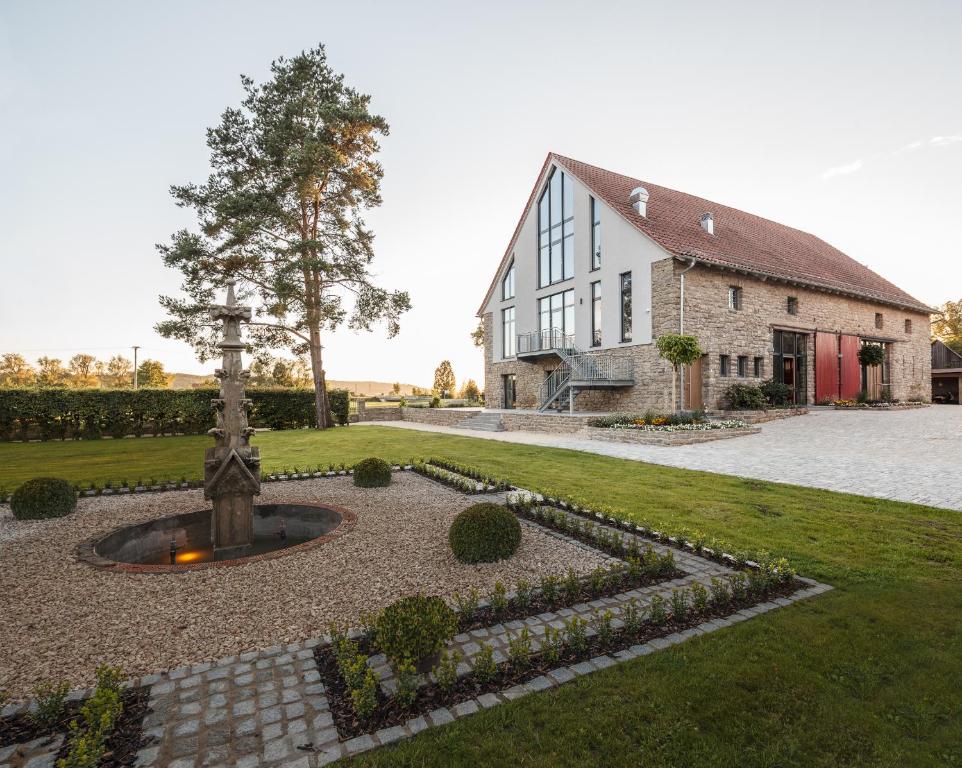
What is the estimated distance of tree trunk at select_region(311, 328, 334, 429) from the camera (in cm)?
2238

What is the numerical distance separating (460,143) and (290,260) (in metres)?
9.56

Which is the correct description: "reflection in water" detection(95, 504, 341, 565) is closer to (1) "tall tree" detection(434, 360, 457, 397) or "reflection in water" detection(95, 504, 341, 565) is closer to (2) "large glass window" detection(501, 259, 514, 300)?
(2) "large glass window" detection(501, 259, 514, 300)

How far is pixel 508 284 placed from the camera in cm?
2647

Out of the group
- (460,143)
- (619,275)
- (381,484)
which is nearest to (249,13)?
(460,143)

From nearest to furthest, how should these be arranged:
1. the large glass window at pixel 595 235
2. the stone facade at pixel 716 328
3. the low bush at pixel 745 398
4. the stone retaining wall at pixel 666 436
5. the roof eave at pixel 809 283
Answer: the stone retaining wall at pixel 666 436 → the roof eave at pixel 809 283 → the stone facade at pixel 716 328 → the low bush at pixel 745 398 → the large glass window at pixel 595 235

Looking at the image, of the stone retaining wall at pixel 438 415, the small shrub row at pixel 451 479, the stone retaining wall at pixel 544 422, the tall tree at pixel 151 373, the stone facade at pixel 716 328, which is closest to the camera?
the small shrub row at pixel 451 479

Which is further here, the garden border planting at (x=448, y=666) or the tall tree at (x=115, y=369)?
the tall tree at (x=115, y=369)

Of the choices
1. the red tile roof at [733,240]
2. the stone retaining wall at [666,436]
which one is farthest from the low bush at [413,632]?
the red tile roof at [733,240]

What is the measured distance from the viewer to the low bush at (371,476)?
8430 mm

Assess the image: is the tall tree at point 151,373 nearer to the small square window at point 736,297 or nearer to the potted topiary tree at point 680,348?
the potted topiary tree at point 680,348

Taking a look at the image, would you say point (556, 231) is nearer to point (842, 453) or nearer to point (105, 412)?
point (842, 453)

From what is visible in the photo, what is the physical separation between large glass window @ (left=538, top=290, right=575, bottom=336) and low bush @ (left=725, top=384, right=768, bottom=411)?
755cm

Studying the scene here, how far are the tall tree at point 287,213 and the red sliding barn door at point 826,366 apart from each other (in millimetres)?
20674

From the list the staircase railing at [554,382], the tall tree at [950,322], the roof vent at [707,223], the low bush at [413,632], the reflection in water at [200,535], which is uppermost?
the roof vent at [707,223]
